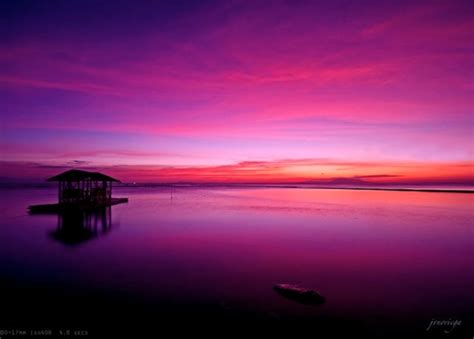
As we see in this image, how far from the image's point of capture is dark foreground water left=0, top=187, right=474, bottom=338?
741cm

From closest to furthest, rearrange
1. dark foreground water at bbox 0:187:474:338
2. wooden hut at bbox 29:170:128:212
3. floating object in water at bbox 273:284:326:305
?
dark foreground water at bbox 0:187:474:338 → floating object in water at bbox 273:284:326:305 → wooden hut at bbox 29:170:128:212

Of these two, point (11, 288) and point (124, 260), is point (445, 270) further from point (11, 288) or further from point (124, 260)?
point (11, 288)

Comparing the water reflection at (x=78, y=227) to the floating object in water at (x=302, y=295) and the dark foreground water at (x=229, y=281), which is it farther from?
the floating object in water at (x=302, y=295)

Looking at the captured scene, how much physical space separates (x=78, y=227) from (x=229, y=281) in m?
15.8

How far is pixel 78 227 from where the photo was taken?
2108cm

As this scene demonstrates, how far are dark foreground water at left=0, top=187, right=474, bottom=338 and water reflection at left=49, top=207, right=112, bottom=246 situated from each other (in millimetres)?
195

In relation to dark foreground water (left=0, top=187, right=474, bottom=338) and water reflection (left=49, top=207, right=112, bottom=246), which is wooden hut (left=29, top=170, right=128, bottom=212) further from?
dark foreground water (left=0, top=187, right=474, bottom=338)

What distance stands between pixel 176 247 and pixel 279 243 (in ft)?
21.5

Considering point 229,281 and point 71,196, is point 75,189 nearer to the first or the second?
point 71,196

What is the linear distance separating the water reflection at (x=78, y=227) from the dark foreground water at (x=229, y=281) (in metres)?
0.19

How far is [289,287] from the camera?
9.23 meters

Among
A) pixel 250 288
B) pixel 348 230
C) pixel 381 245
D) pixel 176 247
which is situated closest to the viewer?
pixel 250 288

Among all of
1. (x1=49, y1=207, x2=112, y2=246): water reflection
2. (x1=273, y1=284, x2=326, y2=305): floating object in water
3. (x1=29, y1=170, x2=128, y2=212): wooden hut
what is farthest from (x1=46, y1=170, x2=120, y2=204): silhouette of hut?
(x1=273, y1=284, x2=326, y2=305): floating object in water

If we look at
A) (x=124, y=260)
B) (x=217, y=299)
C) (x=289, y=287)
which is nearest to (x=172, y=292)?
(x=217, y=299)
